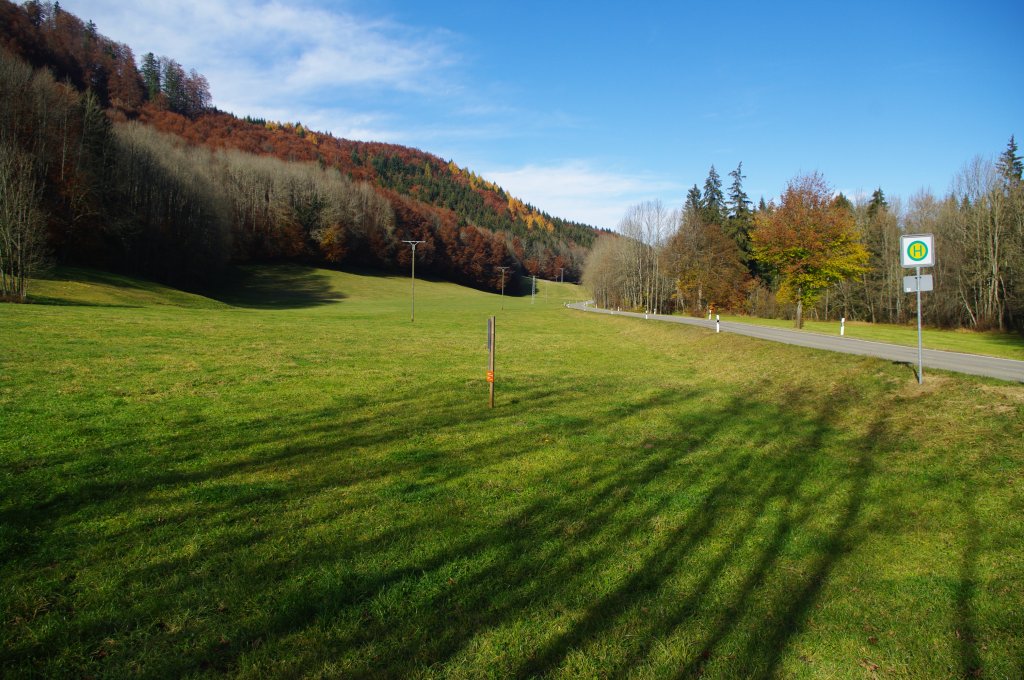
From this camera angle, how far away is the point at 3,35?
6500cm

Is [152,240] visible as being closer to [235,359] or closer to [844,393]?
[235,359]

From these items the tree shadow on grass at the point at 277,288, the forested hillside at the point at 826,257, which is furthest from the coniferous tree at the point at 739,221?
the tree shadow on grass at the point at 277,288

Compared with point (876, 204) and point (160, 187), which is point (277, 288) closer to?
point (160, 187)

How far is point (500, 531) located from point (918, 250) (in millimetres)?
11073

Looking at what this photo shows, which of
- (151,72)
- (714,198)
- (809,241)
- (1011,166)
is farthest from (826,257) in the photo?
(151,72)

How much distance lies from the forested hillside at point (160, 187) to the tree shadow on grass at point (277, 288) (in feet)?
10.5

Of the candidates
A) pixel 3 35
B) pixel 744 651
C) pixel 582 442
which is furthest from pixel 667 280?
pixel 3 35

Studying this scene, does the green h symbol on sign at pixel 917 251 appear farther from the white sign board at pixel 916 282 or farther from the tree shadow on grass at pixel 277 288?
the tree shadow on grass at pixel 277 288

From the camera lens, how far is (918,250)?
10.9 meters

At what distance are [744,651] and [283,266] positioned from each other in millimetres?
92558

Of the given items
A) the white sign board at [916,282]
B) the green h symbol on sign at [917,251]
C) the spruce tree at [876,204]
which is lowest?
the white sign board at [916,282]

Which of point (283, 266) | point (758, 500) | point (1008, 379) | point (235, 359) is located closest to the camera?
point (758, 500)

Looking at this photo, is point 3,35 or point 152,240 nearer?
point 152,240

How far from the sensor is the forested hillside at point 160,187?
44500mm
